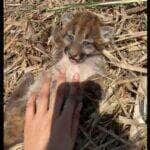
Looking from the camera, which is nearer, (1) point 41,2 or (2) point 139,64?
(2) point 139,64

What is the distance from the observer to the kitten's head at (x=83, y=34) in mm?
6141

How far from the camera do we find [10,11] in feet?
21.4

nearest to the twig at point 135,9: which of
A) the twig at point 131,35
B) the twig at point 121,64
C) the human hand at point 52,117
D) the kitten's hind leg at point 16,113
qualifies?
the twig at point 131,35

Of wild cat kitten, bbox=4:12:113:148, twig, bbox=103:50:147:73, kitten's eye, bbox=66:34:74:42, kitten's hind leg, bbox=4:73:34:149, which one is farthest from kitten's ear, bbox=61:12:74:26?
kitten's hind leg, bbox=4:73:34:149

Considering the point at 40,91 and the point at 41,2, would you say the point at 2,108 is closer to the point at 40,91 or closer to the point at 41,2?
the point at 40,91

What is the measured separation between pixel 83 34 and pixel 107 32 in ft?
0.81

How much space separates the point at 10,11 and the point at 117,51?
128 cm

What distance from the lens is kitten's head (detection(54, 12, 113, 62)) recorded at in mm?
6141

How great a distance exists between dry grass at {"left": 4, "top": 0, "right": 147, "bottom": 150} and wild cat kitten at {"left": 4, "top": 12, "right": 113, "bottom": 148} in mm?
82

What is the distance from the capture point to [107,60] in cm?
605

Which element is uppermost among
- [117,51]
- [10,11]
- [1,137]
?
[10,11]

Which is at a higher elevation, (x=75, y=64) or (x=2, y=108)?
(x=75, y=64)

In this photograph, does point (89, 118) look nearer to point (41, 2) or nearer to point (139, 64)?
point (139, 64)

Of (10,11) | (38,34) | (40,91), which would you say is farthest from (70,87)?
Result: (10,11)
